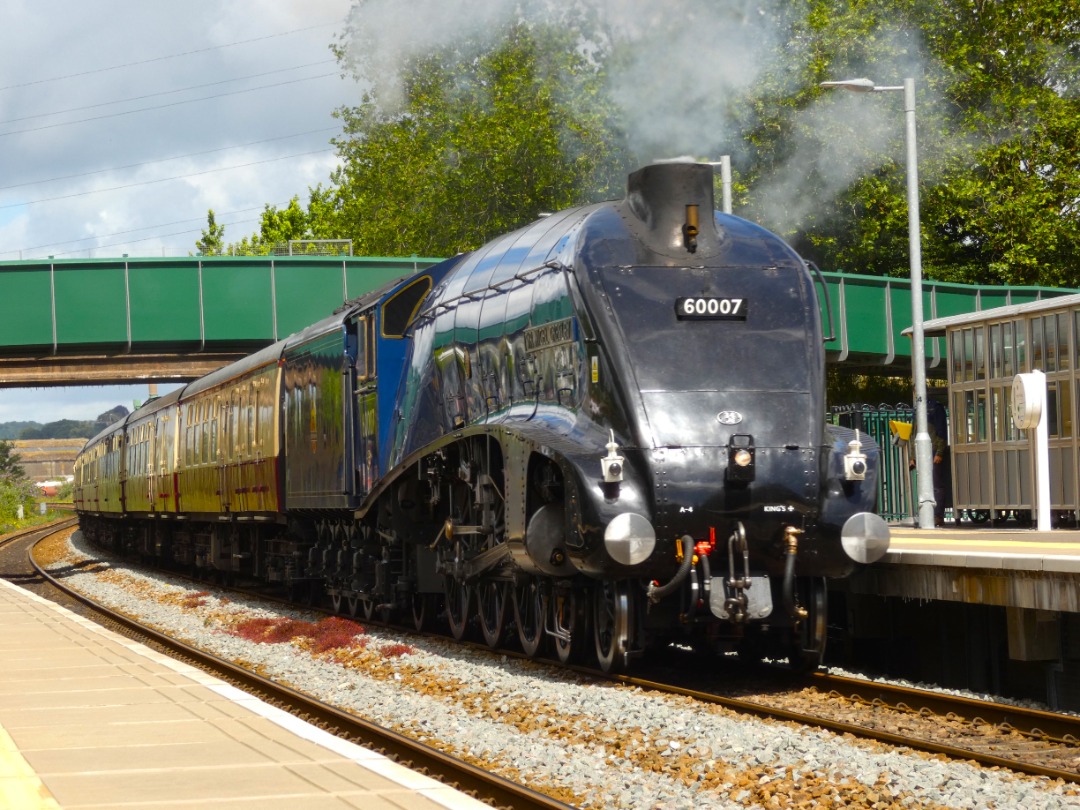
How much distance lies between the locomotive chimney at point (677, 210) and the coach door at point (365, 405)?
5083 millimetres

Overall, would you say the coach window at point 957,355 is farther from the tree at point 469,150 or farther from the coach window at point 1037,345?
the tree at point 469,150

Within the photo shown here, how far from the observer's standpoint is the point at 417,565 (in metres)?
15.6

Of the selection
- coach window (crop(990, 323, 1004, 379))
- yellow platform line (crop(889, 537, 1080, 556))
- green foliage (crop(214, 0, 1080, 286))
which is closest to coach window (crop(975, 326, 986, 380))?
coach window (crop(990, 323, 1004, 379))

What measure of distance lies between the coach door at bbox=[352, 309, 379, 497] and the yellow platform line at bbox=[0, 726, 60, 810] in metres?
8.04

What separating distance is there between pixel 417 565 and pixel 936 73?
3788cm

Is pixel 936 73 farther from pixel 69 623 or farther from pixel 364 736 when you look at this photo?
pixel 364 736

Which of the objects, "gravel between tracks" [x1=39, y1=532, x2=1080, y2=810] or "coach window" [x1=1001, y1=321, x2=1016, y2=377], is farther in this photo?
"coach window" [x1=1001, y1=321, x2=1016, y2=377]

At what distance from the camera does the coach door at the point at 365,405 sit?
1630 centimetres

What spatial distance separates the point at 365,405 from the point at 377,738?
301 inches

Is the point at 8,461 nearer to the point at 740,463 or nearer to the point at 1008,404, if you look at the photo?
the point at 1008,404

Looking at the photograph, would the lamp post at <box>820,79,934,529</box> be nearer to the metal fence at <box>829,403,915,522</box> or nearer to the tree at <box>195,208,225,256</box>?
the metal fence at <box>829,403,915,522</box>

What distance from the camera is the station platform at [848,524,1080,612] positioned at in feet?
33.3

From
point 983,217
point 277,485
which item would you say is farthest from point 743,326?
point 983,217

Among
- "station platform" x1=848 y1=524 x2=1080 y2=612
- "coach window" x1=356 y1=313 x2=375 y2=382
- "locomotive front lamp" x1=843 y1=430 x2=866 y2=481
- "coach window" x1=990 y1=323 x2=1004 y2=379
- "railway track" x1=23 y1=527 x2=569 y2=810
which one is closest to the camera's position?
"railway track" x1=23 y1=527 x2=569 y2=810
